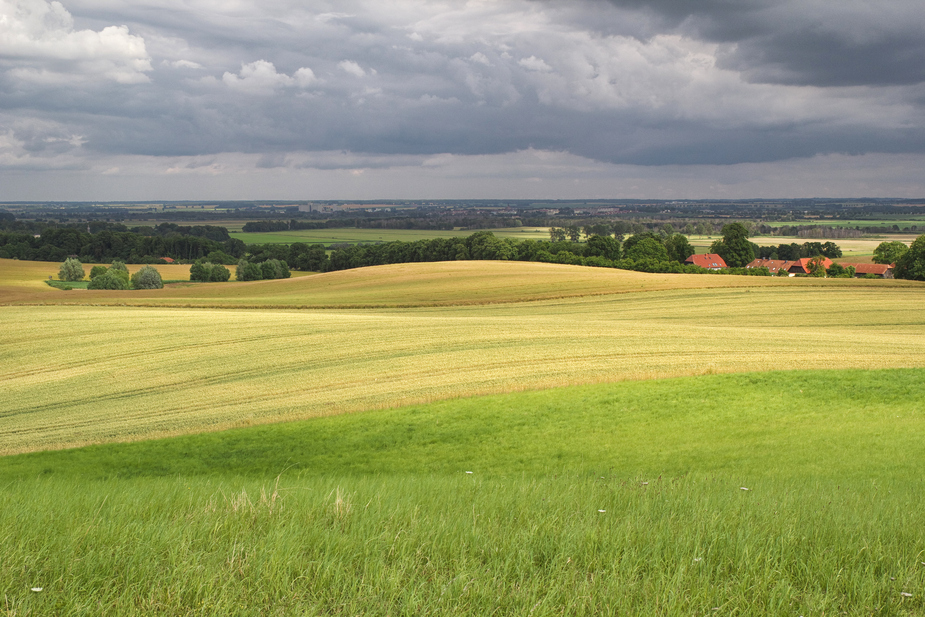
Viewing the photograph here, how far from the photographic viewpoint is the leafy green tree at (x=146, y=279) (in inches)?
3465

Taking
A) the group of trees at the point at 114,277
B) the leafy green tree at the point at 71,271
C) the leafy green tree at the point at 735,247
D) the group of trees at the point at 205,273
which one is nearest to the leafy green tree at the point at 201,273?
the group of trees at the point at 205,273

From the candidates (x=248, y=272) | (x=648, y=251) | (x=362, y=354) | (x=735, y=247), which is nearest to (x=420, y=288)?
(x=362, y=354)

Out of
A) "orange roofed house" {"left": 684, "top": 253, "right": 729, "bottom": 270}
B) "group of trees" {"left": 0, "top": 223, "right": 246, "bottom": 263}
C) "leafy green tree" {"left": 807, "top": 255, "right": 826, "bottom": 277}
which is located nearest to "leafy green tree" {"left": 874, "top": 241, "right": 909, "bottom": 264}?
"leafy green tree" {"left": 807, "top": 255, "right": 826, "bottom": 277}

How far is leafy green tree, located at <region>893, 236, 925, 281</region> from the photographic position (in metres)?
72.6

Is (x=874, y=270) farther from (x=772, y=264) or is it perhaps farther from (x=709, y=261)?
(x=709, y=261)

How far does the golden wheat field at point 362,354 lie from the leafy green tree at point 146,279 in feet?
125

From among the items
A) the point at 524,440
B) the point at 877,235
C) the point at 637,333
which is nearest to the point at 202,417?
the point at 524,440

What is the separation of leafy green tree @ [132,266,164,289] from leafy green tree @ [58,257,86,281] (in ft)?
36.3

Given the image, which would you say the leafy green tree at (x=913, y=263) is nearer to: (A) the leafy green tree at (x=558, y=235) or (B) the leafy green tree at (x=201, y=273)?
(A) the leafy green tree at (x=558, y=235)

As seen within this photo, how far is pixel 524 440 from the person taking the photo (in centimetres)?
1708

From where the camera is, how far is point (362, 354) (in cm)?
3020

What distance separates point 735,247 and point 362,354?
323ft

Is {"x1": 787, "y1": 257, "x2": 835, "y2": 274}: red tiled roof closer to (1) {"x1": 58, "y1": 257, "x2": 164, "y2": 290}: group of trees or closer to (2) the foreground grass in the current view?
(1) {"x1": 58, "y1": 257, "x2": 164, "y2": 290}: group of trees

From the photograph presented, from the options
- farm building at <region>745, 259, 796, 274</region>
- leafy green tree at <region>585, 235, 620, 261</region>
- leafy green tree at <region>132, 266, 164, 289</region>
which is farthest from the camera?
farm building at <region>745, 259, 796, 274</region>
